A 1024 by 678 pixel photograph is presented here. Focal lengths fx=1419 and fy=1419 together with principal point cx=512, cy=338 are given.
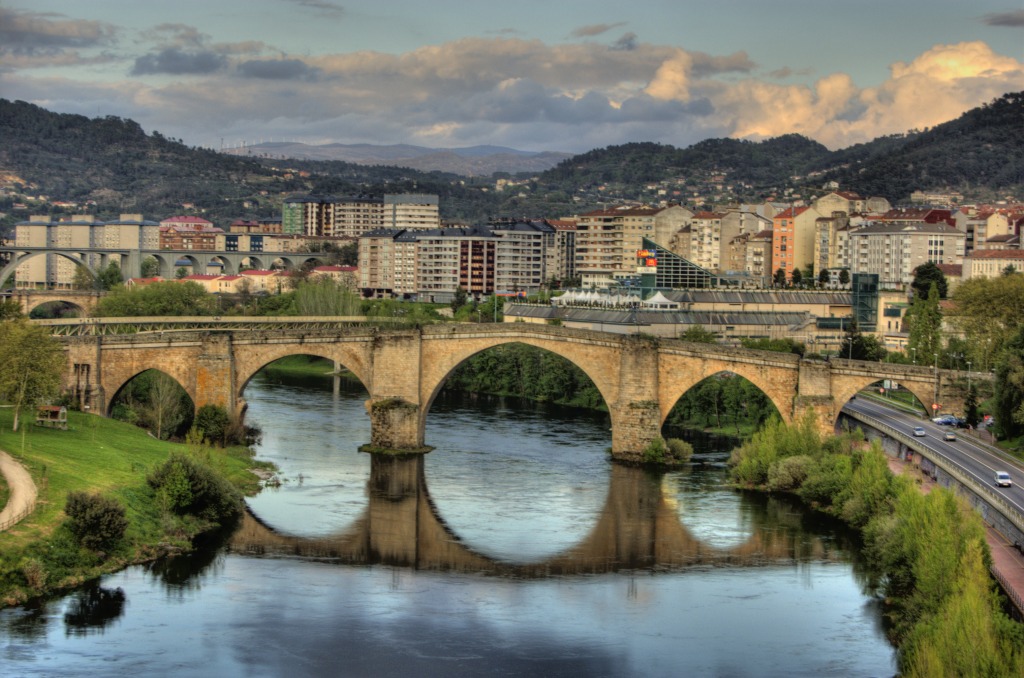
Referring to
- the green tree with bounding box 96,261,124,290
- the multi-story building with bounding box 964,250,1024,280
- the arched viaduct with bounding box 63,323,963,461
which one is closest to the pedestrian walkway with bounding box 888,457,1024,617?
the arched viaduct with bounding box 63,323,963,461

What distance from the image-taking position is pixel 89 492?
34.6 meters

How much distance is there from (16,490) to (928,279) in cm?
5381

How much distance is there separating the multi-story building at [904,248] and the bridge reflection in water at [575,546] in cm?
4486

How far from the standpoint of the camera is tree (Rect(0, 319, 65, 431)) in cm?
4041

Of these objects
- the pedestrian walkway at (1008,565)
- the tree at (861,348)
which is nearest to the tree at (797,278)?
the tree at (861,348)

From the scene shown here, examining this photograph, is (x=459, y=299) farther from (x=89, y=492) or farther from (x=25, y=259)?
(x=89, y=492)

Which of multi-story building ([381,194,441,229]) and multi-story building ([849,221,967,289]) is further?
multi-story building ([381,194,441,229])

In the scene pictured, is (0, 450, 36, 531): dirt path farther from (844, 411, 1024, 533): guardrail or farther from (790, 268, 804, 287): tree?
(790, 268, 804, 287): tree

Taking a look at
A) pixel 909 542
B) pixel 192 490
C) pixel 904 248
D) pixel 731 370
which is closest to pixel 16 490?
pixel 192 490

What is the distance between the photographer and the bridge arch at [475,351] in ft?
169

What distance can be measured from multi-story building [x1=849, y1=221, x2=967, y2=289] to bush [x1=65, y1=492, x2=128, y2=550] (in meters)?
58.1

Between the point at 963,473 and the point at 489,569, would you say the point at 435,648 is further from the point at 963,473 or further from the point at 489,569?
the point at 963,473

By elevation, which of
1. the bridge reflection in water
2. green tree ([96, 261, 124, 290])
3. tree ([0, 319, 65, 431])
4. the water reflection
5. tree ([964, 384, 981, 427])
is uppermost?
green tree ([96, 261, 124, 290])

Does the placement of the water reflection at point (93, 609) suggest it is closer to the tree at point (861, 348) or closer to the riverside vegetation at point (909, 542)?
the riverside vegetation at point (909, 542)
